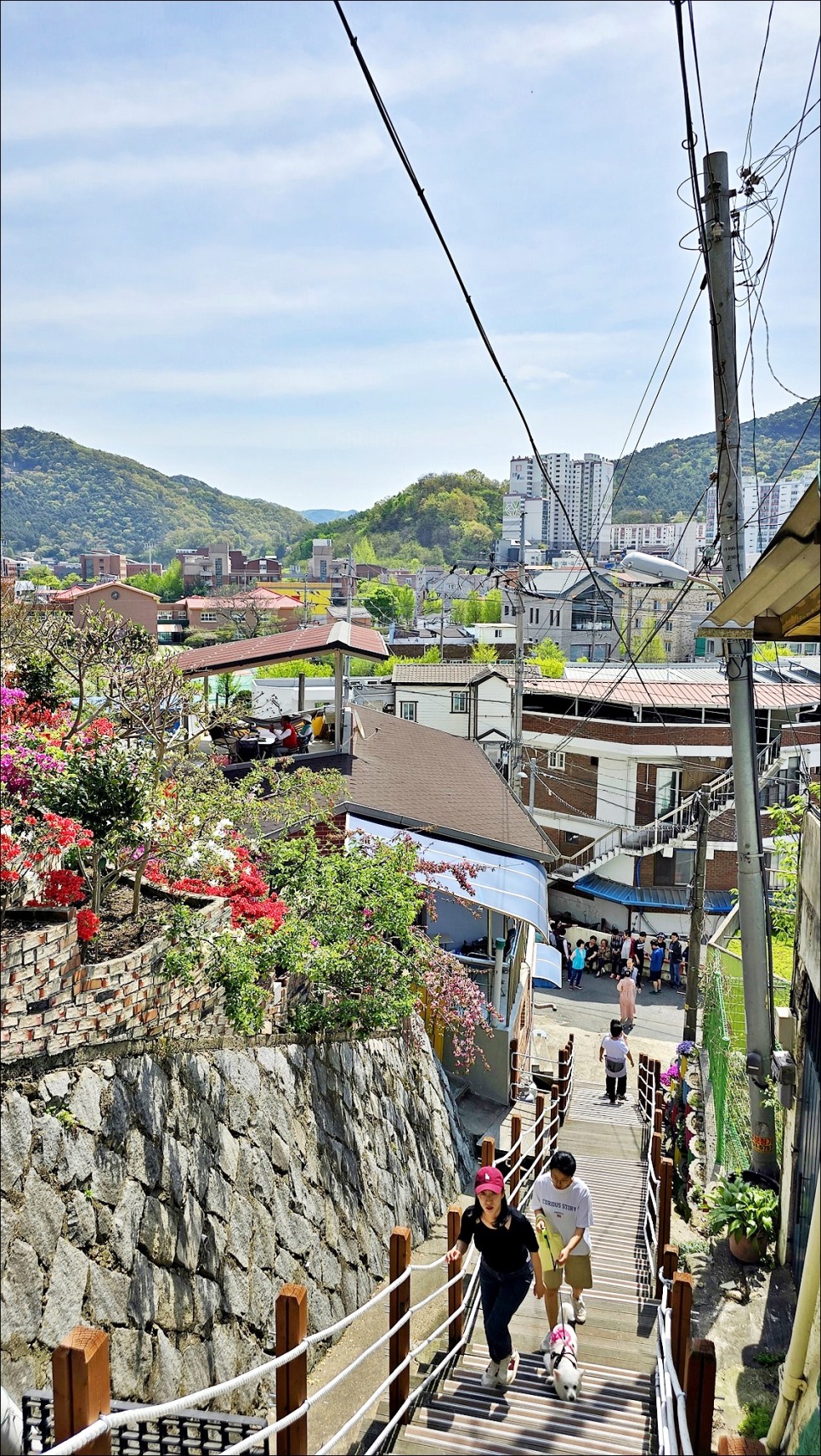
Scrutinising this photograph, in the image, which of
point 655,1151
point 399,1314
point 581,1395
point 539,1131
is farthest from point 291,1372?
point 539,1131

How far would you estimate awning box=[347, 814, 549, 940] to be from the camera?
44.3 ft

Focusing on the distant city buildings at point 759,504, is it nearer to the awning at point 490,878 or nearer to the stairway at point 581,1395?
the stairway at point 581,1395

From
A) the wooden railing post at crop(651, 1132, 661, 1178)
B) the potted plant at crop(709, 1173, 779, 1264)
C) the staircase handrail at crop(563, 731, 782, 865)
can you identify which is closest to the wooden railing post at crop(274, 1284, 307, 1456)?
the potted plant at crop(709, 1173, 779, 1264)

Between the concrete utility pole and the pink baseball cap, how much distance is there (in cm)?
415

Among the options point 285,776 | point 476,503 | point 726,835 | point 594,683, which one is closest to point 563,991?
point 726,835

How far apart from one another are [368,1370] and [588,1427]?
320 centimetres

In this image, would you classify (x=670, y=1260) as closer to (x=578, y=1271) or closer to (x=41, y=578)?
(x=578, y=1271)

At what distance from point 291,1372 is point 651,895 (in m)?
31.4

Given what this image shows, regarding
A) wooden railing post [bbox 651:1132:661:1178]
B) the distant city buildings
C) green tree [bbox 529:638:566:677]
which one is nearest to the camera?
wooden railing post [bbox 651:1132:661:1178]

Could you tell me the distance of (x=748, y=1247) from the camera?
834cm

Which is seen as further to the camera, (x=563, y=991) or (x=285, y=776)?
(x=563, y=991)

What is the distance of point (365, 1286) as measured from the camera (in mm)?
8961

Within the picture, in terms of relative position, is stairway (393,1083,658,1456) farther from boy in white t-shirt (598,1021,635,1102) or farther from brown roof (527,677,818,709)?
brown roof (527,677,818,709)

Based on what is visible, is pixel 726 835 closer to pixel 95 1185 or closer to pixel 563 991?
pixel 563 991
